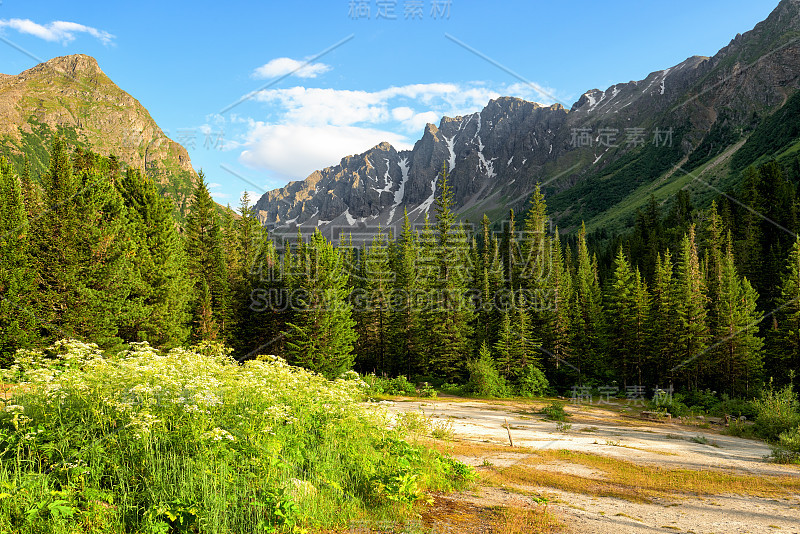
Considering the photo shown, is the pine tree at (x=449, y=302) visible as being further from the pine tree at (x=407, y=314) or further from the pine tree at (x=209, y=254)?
the pine tree at (x=209, y=254)

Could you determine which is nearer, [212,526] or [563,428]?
[212,526]

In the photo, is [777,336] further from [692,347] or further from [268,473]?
[268,473]

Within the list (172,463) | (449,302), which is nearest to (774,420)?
(449,302)

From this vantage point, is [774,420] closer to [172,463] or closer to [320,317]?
[172,463]

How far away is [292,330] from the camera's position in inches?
1601

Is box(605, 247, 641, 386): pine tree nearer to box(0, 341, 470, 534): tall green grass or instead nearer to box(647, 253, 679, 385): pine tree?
box(647, 253, 679, 385): pine tree

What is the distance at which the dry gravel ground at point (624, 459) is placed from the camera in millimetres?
8273

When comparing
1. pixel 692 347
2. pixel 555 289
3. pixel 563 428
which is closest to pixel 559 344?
pixel 555 289

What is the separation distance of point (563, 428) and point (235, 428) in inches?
776

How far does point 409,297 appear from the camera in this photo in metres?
48.3

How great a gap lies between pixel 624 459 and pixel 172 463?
1507cm

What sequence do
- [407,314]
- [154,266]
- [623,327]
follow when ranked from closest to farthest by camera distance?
[154,266] < [623,327] < [407,314]

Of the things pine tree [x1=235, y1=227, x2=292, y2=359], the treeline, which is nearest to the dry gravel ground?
the treeline

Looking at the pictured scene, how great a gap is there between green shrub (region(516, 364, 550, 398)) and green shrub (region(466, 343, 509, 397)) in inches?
88.7
